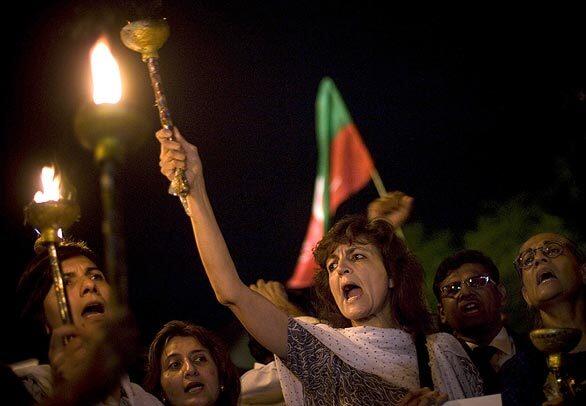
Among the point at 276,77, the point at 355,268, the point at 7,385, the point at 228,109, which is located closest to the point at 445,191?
the point at 276,77

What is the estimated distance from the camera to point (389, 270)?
4750mm

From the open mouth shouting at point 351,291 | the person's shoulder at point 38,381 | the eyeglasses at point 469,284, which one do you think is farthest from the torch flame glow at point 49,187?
Answer: the eyeglasses at point 469,284

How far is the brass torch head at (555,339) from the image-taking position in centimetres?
378

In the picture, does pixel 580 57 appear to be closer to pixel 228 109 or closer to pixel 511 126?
pixel 511 126

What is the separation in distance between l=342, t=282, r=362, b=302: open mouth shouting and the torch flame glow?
6.11 ft

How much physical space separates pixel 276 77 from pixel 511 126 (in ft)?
14.0

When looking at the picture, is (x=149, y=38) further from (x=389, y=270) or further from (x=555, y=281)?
(x=555, y=281)

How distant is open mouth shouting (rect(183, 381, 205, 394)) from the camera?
15.7 feet

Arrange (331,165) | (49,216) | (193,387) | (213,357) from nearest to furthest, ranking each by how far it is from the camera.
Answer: (49,216)
(193,387)
(213,357)
(331,165)

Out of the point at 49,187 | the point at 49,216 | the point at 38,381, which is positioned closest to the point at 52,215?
the point at 49,216

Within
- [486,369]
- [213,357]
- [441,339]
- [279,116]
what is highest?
[279,116]

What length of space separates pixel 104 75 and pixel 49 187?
0.55 meters

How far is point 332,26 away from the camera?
1266 cm

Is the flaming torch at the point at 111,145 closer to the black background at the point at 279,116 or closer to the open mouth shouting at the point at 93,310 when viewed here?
the open mouth shouting at the point at 93,310
